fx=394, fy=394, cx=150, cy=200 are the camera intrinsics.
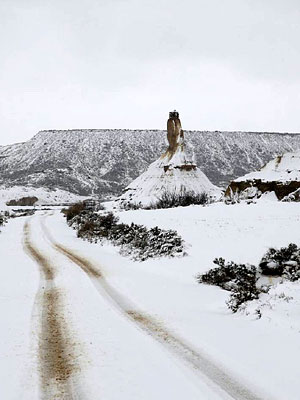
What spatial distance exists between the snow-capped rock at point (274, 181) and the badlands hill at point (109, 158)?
10306 centimetres

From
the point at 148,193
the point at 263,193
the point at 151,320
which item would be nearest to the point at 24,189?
the point at 148,193

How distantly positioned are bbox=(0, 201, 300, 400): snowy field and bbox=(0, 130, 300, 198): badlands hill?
126 m

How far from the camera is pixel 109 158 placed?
180m

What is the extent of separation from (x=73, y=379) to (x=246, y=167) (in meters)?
180

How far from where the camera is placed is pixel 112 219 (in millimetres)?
27109

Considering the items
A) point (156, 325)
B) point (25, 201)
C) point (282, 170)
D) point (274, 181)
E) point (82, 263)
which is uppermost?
point (282, 170)

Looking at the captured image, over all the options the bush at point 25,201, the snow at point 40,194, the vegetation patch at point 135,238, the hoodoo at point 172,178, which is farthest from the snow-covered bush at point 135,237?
the snow at point 40,194

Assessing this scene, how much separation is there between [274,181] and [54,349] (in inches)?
1261

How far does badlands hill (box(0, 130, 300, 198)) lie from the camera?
152625 millimetres

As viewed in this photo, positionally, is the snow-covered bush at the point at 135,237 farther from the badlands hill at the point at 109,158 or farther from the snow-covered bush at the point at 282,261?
the badlands hill at the point at 109,158

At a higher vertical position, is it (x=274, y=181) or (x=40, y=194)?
(x=274, y=181)

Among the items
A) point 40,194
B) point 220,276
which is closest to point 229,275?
point 220,276

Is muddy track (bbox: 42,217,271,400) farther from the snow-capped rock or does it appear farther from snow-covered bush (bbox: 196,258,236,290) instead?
the snow-capped rock

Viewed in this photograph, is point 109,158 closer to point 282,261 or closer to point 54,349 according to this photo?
point 282,261
